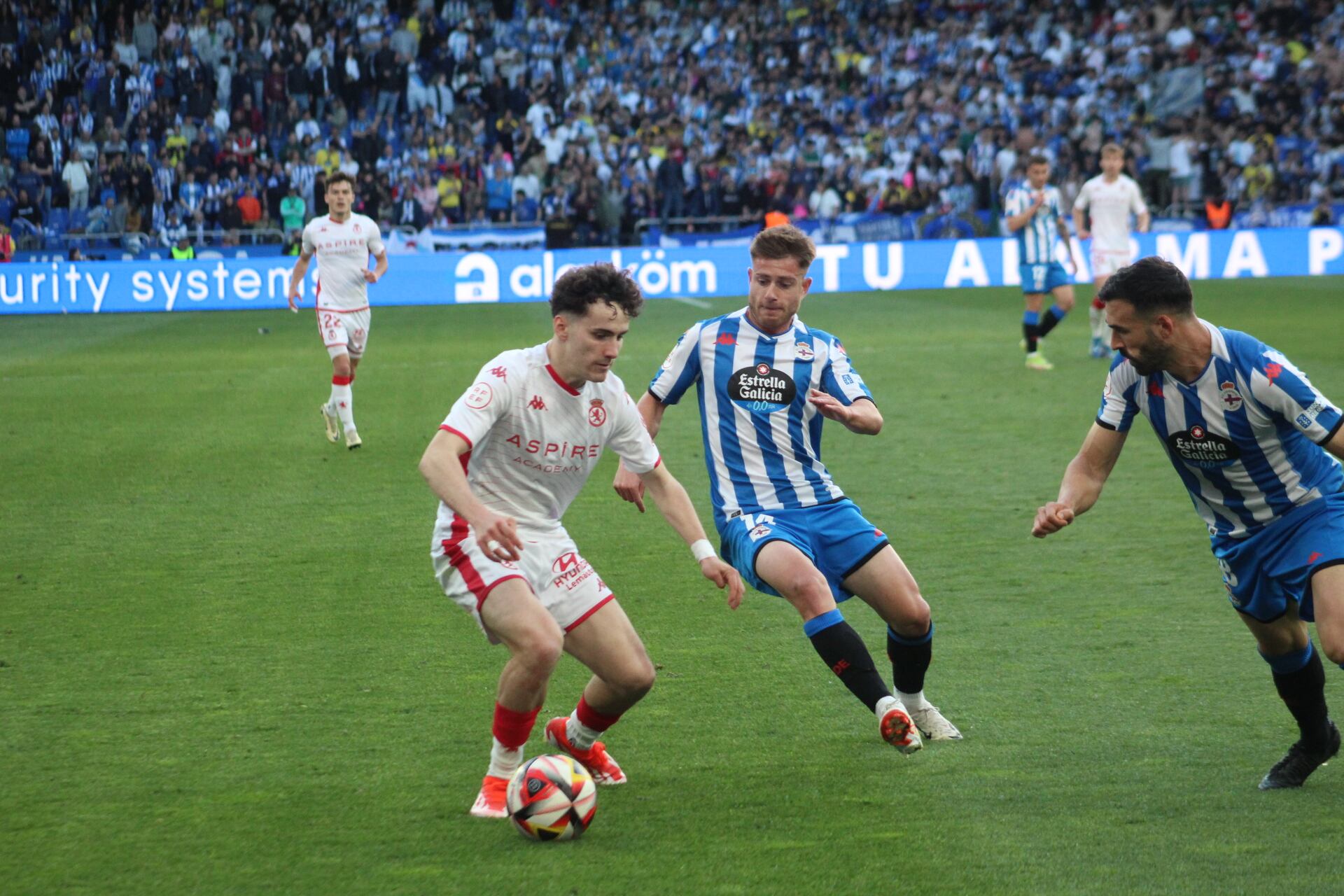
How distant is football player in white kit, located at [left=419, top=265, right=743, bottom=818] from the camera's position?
4457mm

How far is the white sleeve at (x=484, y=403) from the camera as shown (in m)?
4.42

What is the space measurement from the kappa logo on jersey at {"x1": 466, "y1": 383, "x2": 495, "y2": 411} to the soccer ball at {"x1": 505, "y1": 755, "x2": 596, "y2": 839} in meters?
1.09

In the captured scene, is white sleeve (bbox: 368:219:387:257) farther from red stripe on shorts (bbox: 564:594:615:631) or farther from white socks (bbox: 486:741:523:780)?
white socks (bbox: 486:741:523:780)

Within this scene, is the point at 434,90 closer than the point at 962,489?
No

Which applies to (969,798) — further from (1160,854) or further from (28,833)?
(28,833)

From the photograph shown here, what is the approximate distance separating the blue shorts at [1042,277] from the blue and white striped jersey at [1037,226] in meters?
0.07

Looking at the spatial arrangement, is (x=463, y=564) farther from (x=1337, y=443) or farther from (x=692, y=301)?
(x=692, y=301)

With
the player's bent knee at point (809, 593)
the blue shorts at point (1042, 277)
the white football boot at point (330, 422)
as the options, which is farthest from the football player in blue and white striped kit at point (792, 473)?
the blue shorts at point (1042, 277)

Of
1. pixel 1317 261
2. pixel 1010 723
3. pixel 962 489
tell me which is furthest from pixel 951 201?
pixel 1010 723

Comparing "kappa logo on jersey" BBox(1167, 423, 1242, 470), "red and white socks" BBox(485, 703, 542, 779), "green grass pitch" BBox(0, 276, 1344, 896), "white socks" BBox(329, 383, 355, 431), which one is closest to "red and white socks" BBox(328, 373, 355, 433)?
"white socks" BBox(329, 383, 355, 431)

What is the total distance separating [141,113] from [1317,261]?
852 inches

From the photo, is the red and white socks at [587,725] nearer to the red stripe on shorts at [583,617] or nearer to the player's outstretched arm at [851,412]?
the red stripe on shorts at [583,617]

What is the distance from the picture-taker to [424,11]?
105ft

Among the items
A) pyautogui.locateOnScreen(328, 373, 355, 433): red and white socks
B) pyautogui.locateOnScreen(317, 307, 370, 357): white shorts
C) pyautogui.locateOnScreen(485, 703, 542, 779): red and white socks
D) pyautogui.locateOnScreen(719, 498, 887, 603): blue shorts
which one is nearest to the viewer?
pyautogui.locateOnScreen(485, 703, 542, 779): red and white socks
